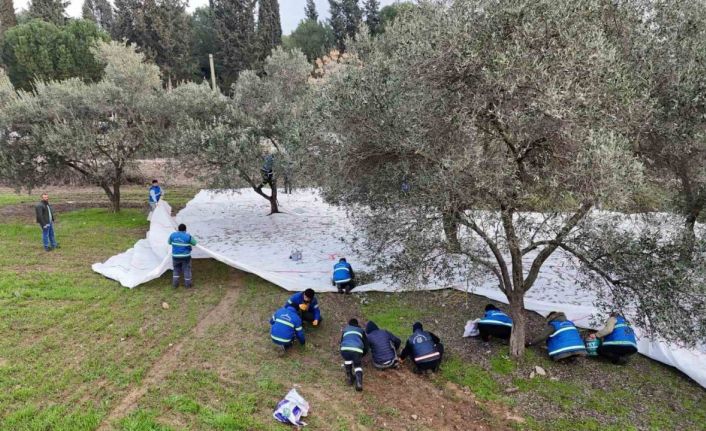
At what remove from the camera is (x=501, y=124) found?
21.8 feet

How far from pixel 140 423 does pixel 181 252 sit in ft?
19.4

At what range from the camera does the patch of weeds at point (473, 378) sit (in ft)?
26.0

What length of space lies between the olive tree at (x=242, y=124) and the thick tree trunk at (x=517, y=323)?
799 cm

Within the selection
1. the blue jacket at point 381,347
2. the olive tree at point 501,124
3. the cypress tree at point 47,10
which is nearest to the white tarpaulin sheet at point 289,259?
the olive tree at point 501,124

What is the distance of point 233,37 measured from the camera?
48.6 m

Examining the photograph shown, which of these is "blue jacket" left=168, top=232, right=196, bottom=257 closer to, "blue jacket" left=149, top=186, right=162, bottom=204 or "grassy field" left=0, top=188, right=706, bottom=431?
"grassy field" left=0, top=188, right=706, bottom=431

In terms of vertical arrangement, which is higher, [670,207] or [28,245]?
[670,207]

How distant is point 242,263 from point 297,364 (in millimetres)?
5073

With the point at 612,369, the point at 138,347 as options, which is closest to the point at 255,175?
the point at 138,347

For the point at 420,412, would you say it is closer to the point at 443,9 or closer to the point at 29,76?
the point at 443,9

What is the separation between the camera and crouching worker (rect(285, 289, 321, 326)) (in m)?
9.61

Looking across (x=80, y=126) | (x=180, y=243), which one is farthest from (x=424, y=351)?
(x=80, y=126)

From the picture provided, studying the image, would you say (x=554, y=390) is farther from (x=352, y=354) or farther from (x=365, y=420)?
(x=352, y=354)


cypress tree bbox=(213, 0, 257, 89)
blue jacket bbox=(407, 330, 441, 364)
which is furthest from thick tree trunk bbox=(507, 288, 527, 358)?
cypress tree bbox=(213, 0, 257, 89)
